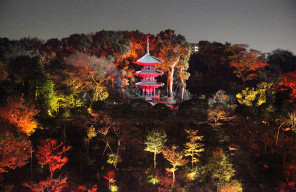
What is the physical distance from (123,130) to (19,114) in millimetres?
6841

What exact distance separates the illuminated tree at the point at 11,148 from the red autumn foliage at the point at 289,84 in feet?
73.9

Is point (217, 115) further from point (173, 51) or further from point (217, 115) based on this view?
point (173, 51)

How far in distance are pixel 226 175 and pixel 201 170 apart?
1941mm

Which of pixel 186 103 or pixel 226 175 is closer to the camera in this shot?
pixel 226 175

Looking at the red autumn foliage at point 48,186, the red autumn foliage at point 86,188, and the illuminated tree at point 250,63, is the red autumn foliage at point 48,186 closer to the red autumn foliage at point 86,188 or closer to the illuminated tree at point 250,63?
the red autumn foliage at point 86,188

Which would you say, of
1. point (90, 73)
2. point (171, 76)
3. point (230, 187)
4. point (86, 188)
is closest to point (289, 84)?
point (171, 76)

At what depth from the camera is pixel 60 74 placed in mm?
21344

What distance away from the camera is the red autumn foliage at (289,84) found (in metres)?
23.5

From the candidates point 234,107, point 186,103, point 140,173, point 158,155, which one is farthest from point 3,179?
point 234,107

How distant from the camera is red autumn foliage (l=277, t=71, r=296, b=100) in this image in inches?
927

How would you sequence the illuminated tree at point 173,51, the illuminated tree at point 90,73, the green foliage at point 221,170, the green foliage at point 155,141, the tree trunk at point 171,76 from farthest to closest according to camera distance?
1. the tree trunk at point 171,76
2. the illuminated tree at point 173,51
3. the illuminated tree at point 90,73
4. the green foliage at point 155,141
5. the green foliage at point 221,170

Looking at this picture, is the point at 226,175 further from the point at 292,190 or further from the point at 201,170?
the point at 292,190

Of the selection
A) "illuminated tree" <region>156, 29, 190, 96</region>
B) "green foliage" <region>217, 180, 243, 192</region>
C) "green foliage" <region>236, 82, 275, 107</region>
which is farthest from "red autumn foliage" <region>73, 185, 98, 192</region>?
"illuminated tree" <region>156, 29, 190, 96</region>

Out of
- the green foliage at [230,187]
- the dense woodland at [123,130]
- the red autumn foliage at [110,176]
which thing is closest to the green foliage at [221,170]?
the dense woodland at [123,130]
